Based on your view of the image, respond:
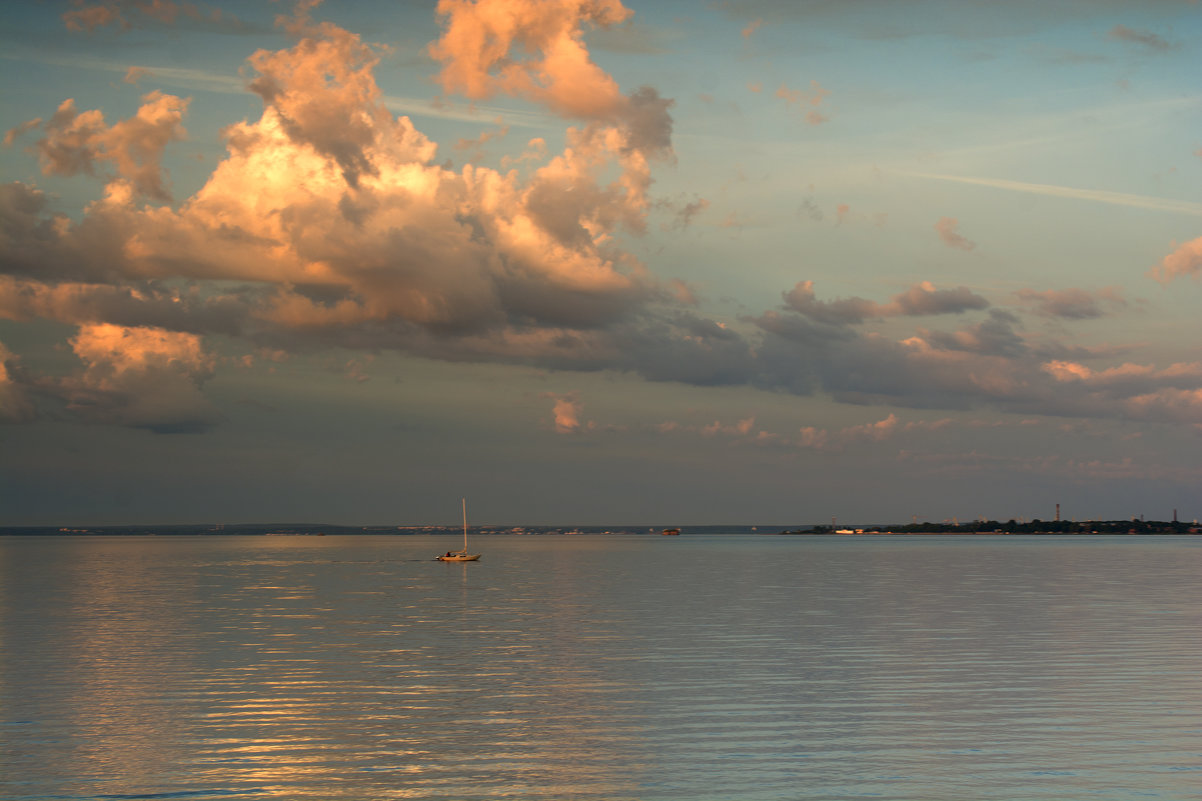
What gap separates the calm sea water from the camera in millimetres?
27188

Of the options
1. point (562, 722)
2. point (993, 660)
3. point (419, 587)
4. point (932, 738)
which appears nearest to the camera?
point (932, 738)

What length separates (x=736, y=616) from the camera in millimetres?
76062

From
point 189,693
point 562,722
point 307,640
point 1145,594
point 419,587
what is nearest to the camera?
point 562,722

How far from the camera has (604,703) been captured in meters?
38.5

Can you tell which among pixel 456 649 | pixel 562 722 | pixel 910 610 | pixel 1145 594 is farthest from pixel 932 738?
pixel 1145 594

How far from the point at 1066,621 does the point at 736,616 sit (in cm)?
2159

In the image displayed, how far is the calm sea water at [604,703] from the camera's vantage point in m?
27.2

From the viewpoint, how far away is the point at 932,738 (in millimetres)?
32031

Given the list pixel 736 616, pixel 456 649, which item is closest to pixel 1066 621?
pixel 736 616

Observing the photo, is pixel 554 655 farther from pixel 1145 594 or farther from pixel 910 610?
pixel 1145 594

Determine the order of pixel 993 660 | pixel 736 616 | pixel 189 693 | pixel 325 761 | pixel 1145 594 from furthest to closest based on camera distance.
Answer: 1. pixel 1145 594
2. pixel 736 616
3. pixel 993 660
4. pixel 189 693
5. pixel 325 761

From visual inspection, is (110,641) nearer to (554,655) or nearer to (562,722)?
(554,655)

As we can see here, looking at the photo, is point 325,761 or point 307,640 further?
point 307,640

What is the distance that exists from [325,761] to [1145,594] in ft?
298
